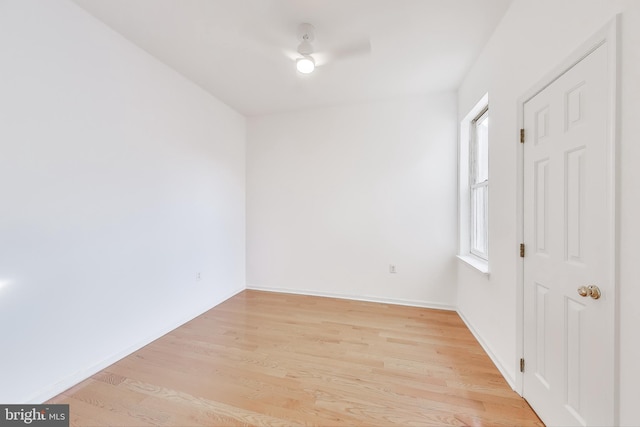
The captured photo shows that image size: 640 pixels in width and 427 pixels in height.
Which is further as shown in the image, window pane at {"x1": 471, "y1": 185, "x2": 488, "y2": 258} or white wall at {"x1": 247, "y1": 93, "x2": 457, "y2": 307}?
white wall at {"x1": 247, "y1": 93, "x2": 457, "y2": 307}

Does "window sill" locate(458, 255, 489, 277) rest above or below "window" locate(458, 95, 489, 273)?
below

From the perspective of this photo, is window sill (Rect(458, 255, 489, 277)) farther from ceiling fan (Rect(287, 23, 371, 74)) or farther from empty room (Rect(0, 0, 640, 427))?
ceiling fan (Rect(287, 23, 371, 74))

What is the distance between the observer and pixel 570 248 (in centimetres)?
126

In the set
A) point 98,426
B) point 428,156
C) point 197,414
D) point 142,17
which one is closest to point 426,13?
point 428,156

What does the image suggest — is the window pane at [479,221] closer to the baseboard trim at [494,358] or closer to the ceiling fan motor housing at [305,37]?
the baseboard trim at [494,358]

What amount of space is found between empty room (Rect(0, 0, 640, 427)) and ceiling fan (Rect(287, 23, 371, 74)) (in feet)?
0.11

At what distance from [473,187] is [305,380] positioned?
2.75 meters

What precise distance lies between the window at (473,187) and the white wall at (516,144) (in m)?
0.20

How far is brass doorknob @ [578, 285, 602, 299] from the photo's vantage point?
108 cm

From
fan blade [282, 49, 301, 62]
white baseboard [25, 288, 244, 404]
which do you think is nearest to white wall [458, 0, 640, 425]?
fan blade [282, 49, 301, 62]

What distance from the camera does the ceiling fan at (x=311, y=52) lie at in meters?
2.02

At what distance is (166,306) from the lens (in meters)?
2.61

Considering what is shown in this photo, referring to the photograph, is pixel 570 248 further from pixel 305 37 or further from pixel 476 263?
pixel 305 37

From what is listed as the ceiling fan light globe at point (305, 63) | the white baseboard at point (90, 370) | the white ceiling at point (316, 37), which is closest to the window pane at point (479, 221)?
the white ceiling at point (316, 37)
